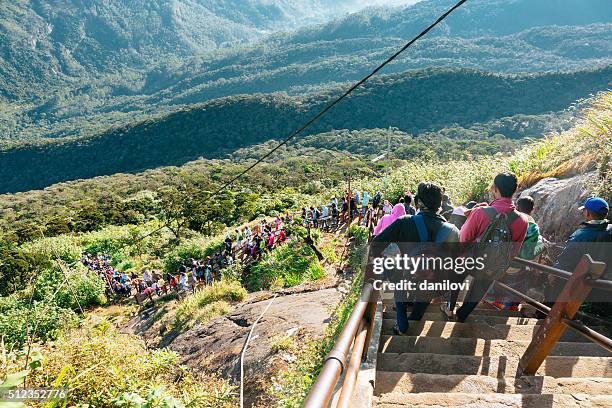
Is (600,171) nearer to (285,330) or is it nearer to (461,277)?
(461,277)

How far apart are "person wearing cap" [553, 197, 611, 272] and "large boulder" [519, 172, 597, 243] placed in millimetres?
2302

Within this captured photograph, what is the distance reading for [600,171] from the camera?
17.5 ft

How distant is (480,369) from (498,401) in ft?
1.99

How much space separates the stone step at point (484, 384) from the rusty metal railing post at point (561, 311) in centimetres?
13

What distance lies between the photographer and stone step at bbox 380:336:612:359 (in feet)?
10.3

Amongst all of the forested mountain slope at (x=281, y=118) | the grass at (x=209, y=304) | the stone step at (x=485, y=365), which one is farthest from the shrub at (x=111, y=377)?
the forested mountain slope at (x=281, y=118)

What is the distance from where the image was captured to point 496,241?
3.28 metres

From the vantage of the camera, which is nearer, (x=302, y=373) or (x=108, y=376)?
(x=108, y=376)

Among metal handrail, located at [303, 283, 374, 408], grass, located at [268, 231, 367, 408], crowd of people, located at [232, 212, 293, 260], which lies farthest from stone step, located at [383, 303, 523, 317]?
crowd of people, located at [232, 212, 293, 260]

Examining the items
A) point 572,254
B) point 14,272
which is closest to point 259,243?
point 572,254

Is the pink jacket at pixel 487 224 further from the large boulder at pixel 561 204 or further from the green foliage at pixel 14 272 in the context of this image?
the green foliage at pixel 14 272

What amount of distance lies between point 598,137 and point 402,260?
5.33 meters

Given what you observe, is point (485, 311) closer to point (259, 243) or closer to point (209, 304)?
point (209, 304)

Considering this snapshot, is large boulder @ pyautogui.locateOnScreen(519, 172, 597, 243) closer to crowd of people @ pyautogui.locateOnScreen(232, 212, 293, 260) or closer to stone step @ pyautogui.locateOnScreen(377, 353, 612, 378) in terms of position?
stone step @ pyautogui.locateOnScreen(377, 353, 612, 378)
